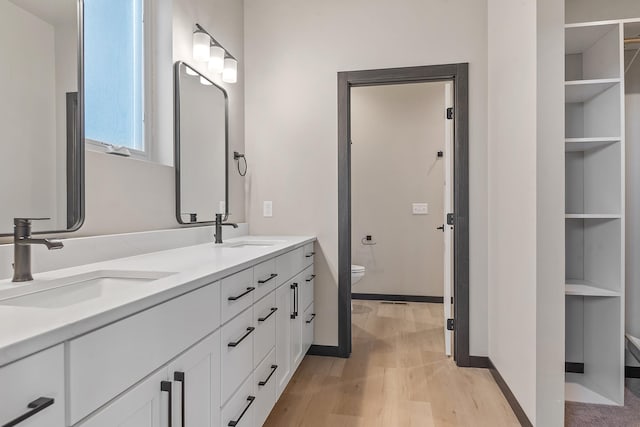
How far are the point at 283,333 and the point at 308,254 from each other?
27.3 inches

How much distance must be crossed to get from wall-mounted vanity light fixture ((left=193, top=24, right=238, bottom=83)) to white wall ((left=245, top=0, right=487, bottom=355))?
1.09ft

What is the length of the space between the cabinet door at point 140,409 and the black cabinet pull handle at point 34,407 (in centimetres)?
10

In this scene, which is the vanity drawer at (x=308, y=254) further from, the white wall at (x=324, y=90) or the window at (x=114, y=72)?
the window at (x=114, y=72)

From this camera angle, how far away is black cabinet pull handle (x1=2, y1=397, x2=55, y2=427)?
0.53 meters

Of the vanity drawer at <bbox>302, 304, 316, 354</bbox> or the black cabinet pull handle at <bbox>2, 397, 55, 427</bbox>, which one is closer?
the black cabinet pull handle at <bbox>2, 397, 55, 427</bbox>

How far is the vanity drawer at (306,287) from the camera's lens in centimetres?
229

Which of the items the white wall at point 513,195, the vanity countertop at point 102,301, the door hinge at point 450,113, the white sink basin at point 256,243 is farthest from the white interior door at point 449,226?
the vanity countertop at point 102,301

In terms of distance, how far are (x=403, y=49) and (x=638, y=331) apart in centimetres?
228

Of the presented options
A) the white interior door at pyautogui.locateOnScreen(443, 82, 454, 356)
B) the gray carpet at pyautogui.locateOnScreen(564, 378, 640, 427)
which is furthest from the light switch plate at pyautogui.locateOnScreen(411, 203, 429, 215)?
the gray carpet at pyautogui.locateOnScreen(564, 378, 640, 427)

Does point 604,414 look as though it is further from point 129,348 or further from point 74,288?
point 74,288

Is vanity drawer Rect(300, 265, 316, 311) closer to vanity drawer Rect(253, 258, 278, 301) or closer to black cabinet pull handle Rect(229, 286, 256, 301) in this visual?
vanity drawer Rect(253, 258, 278, 301)

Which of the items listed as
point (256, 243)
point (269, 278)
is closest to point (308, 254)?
point (256, 243)

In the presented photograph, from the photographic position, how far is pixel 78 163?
131cm

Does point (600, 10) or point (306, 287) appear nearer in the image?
point (600, 10)
